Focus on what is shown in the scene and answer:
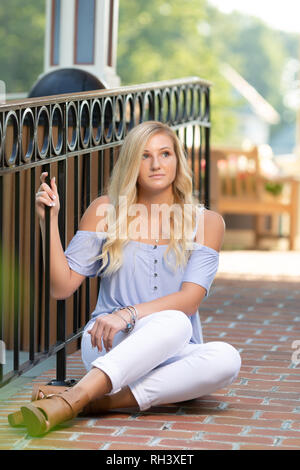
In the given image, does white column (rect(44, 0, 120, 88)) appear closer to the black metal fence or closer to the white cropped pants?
the black metal fence

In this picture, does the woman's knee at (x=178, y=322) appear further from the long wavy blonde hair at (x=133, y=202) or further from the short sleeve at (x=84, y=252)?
the short sleeve at (x=84, y=252)

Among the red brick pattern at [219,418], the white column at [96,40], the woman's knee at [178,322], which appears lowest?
the red brick pattern at [219,418]

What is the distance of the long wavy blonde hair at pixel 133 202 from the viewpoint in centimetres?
312

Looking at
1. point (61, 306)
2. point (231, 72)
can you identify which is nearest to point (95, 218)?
point (61, 306)

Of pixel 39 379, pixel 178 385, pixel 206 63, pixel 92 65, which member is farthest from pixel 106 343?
pixel 206 63

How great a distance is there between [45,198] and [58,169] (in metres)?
0.29

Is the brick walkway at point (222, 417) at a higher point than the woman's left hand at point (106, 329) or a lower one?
lower

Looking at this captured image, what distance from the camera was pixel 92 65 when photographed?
5.77 metres

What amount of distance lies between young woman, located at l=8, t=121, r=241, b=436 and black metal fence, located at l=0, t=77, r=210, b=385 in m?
0.15

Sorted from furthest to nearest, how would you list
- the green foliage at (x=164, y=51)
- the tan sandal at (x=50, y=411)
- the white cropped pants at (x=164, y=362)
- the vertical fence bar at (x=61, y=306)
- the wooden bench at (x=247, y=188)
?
the green foliage at (x=164, y=51)
the wooden bench at (x=247, y=188)
the vertical fence bar at (x=61, y=306)
the white cropped pants at (x=164, y=362)
the tan sandal at (x=50, y=411)

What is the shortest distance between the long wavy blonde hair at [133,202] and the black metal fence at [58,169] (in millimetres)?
215

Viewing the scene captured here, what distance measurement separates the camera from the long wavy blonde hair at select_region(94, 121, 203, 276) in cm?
312

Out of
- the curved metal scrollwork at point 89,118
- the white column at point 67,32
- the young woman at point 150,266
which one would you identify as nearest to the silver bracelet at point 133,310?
the young woman at point 150,266

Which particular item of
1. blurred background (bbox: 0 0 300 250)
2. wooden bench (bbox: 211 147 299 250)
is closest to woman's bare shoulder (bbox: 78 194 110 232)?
blurred background (bbox: 0 0 300 250)
